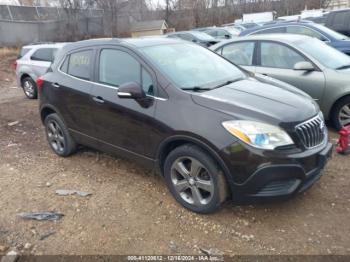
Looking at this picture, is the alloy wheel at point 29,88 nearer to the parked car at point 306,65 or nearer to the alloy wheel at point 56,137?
the alloy wheel at point 56,137

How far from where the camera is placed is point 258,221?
3.33 metres

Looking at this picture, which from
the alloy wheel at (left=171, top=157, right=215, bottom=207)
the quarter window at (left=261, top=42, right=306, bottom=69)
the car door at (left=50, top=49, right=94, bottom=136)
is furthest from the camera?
the quarter window at (left=261, top=42, right=306, bottom=69)

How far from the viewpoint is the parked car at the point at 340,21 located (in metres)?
11.1

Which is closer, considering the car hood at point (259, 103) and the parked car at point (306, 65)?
the car hood at point (259, 103)

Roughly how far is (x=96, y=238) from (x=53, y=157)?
2460 mm

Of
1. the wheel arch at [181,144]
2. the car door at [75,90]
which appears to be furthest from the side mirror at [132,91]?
the car door at [75,90]

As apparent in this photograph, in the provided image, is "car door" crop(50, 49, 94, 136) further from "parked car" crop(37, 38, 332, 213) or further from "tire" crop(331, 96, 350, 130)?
"tire" crop(331, 96, 350, 130)

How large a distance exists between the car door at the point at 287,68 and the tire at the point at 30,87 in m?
6.60

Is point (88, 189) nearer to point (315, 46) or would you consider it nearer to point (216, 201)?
point (216, 201)

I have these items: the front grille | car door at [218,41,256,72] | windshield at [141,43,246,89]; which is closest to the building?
car door at [218,41,256,72]

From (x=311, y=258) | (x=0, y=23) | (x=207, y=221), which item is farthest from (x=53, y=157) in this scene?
(x=0, y=23)

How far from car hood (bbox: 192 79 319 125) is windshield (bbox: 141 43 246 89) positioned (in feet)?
0.86

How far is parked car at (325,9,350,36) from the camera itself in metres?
A: 11.1

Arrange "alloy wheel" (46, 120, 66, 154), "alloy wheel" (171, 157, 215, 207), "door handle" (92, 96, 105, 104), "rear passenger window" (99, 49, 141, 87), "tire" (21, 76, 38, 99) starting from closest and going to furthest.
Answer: "alloy wheel" (171, 157, 215, 207) → "rear passenger window" (99, 49, 141, 87) → "door handle" (92, 96, 105, 104) → "alloy wheel" (46, 120, 66, 154) → "tire" (21, 76, 38, 99)
